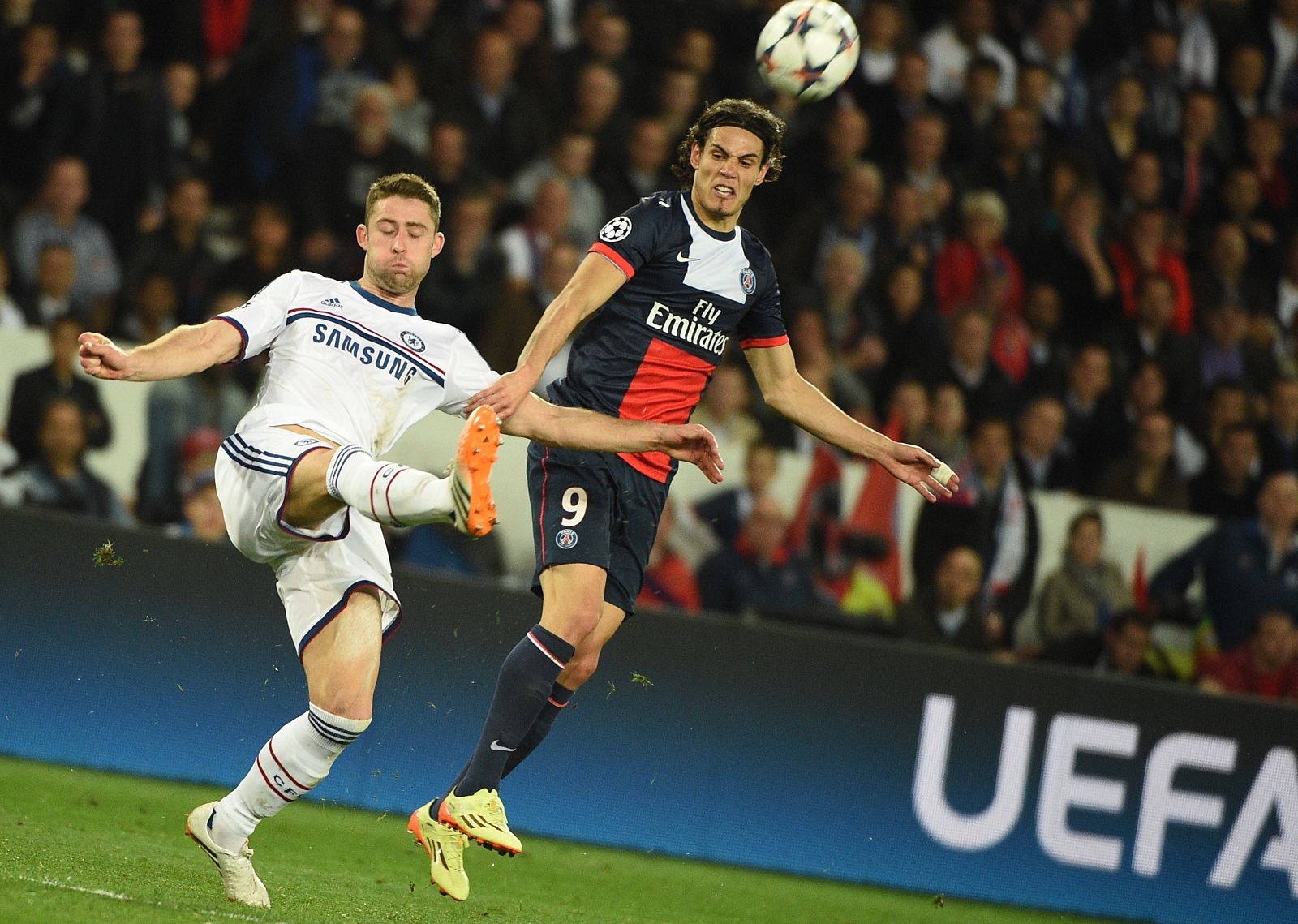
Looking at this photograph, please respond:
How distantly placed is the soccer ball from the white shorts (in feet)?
8.25

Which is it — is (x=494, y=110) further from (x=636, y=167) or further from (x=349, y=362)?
(x=349, y=362)

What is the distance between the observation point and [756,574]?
9094 mm

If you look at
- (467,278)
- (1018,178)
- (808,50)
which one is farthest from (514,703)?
(1018,178)

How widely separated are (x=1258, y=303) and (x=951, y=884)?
6.19m

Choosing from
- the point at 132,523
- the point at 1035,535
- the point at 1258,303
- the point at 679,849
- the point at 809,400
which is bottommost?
the point at 679,849

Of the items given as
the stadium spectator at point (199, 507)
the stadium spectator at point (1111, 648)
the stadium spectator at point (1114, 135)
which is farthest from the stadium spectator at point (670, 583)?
the stadium spectator at point (1114, 135)

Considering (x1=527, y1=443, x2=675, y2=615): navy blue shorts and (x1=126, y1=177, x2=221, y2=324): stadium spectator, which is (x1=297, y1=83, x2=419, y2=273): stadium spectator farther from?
(x1=527, y1=443, x2=675, y2=615): navy blue shorts

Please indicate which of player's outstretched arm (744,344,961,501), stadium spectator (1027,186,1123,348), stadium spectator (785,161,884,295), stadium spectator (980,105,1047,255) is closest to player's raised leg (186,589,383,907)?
player's outstretched arm (744,344,961,501)

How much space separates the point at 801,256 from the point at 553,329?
569cm

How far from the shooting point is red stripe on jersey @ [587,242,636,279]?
5844 mm

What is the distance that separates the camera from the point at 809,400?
6.32 m

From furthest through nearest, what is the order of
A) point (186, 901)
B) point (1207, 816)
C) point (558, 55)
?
point (558, 55) → point (1207, 816) → point (186, 901)

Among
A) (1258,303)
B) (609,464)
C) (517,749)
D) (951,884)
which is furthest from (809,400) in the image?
(1258,303)

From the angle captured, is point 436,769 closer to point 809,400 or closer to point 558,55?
point 809,400
